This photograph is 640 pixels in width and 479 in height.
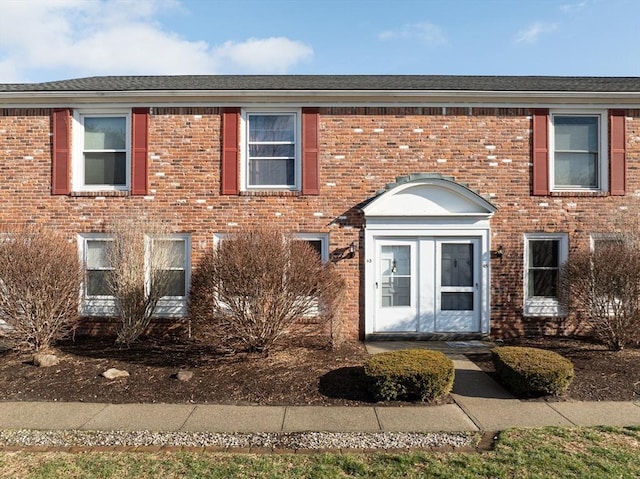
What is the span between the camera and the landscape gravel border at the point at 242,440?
13.9 feet

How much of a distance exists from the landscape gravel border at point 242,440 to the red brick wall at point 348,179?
4.74 metres

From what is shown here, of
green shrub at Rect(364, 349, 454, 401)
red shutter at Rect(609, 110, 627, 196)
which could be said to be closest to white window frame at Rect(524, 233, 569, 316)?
red shutter at Rect(609, 110, 627, 196)

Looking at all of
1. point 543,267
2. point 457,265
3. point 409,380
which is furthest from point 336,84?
point 409,380

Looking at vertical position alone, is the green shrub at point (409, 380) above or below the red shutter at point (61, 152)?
below

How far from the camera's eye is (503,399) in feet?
18.4

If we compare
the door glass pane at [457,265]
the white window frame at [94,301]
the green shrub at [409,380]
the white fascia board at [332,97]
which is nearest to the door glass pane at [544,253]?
the door glass pane at [457,265]

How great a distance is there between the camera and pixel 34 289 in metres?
7.09

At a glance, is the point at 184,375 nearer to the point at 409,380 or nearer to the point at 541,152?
the point at 409,380

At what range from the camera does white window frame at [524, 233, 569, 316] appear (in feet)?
29.3

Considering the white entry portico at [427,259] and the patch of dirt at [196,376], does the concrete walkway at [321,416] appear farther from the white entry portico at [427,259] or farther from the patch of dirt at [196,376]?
the white entry portico at [427,259]

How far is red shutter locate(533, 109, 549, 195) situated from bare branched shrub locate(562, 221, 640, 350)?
5.80 ft

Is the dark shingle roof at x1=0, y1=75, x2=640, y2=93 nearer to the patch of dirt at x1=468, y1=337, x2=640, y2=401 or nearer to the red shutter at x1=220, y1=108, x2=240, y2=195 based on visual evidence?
the red shutter at x1=220, y1=108, x2=240, y2=195

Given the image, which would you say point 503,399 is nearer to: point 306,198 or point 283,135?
point 306,198

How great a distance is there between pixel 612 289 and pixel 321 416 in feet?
19.4
